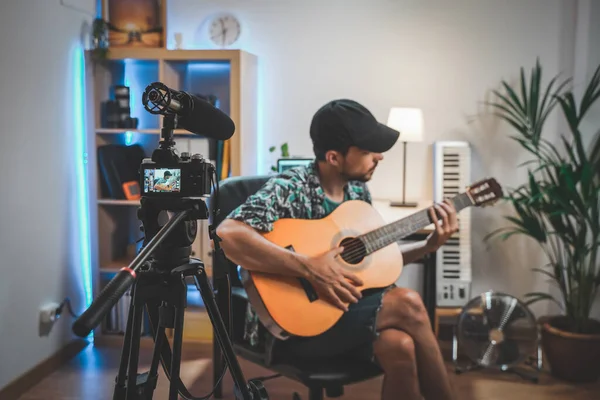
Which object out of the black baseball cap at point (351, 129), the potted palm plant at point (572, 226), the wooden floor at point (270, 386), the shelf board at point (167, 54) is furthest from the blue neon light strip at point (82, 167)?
the potted palm plant at point (572, 226)

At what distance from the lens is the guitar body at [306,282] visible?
1674 millimetres

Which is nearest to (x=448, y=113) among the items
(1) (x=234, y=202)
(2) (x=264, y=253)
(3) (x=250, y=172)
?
(3) (x=250, y=172)

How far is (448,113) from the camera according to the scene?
336cm

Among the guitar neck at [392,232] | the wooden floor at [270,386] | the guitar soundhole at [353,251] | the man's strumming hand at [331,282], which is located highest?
the guitar neck at [392,232]

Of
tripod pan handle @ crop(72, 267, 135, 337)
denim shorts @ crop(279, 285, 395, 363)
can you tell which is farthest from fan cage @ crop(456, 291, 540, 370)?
tripod pan handle @ crop(72, 267, 135, 337)

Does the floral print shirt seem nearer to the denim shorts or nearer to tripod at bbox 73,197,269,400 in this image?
the denim shorts

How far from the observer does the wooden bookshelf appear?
3086mm

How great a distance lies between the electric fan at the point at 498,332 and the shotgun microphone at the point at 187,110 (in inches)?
80.3

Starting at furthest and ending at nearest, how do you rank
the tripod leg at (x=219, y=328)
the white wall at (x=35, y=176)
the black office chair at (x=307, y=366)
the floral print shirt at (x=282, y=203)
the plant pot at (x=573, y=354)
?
1. the plant pot at (x=573, y=354)
2. the white wall at (x=35, y=176)
3. the floral print shirt at (x=282, y=203)
4. the black office chair at (x=307, y=366)
5. the tripod leg at (x=219, y=328)

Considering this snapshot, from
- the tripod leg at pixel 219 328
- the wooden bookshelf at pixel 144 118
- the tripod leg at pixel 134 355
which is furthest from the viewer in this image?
the wooden bookshelf at pixel 144 118

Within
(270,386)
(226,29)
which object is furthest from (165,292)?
(226,29)

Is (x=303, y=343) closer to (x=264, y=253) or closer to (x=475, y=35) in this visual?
(x=264, y=253)

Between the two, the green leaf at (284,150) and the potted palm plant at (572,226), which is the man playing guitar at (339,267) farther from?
the green leaf at (284,150)

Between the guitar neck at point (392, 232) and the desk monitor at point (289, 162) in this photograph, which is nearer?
the guitar neck at point (392, 232)
